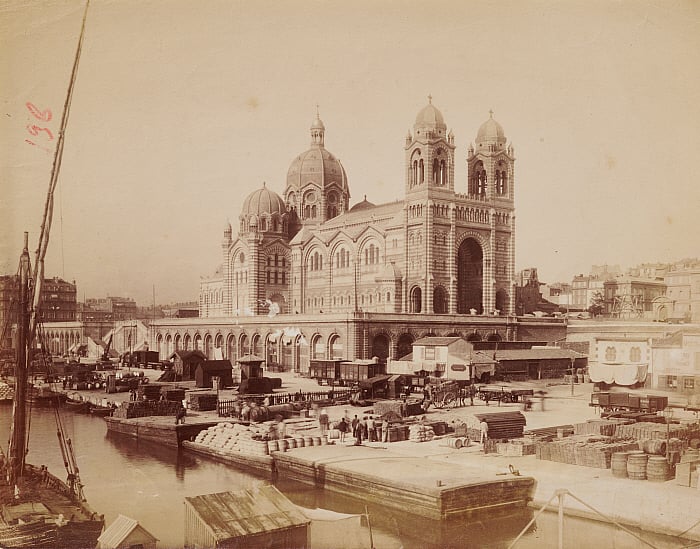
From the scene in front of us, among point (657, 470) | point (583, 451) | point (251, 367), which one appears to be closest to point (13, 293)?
point (583, 451)

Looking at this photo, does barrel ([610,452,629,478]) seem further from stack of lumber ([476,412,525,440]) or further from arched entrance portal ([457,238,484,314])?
arched entrance portal ([457,238,484,314])

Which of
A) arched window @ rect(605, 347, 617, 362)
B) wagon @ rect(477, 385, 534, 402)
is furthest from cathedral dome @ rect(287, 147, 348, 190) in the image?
wagon @ rect(477, 385, 534, 402)

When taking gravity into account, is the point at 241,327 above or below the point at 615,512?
above

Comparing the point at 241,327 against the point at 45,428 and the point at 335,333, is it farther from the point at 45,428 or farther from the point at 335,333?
the point at 45,428

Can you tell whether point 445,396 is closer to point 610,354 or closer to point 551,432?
point 551,432

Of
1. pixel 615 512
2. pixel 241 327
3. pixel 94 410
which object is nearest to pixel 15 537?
pixel 615 512

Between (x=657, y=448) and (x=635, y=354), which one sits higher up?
(x=635, y=354)
